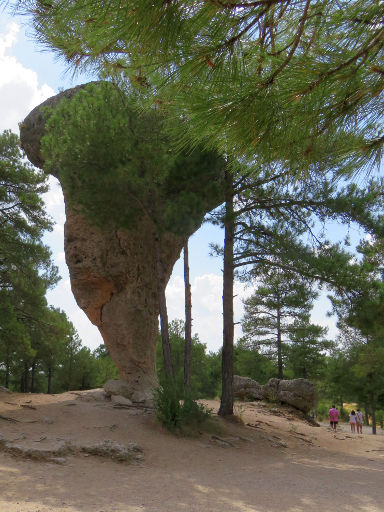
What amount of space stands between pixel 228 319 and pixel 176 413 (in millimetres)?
2814

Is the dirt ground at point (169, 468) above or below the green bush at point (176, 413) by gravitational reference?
below

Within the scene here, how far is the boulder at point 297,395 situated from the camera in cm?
1620

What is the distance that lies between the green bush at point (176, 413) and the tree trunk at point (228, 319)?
1.51m

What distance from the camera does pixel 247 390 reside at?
17.2 meters

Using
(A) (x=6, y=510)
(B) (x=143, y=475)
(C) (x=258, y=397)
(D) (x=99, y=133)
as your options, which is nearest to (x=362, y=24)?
(A) (x=6, y=510)

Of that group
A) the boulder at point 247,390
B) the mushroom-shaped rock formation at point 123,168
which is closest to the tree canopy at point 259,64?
the mushroom-shaped rock formation at point 123,168

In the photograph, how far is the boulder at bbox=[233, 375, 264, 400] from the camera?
16953mm

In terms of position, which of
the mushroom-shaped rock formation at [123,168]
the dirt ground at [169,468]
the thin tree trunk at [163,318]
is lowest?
the dirt ground at [169,468]

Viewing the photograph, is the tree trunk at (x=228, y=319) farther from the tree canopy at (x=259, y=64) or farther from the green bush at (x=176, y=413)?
the tree canopy at (x=259, y=64)

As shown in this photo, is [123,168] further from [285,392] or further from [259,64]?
[285,392]

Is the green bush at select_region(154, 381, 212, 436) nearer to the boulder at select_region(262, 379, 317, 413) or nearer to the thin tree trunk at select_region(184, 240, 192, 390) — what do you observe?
the thin tree trunk at select_region(184, 240, 192, 390)

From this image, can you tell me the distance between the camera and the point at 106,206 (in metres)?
10.0

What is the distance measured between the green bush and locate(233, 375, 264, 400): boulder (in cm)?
749

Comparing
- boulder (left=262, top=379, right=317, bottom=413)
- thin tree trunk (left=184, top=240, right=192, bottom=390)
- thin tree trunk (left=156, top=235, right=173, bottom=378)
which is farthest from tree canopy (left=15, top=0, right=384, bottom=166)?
boulder (left=262, top=379, right=317, bottom=413)
